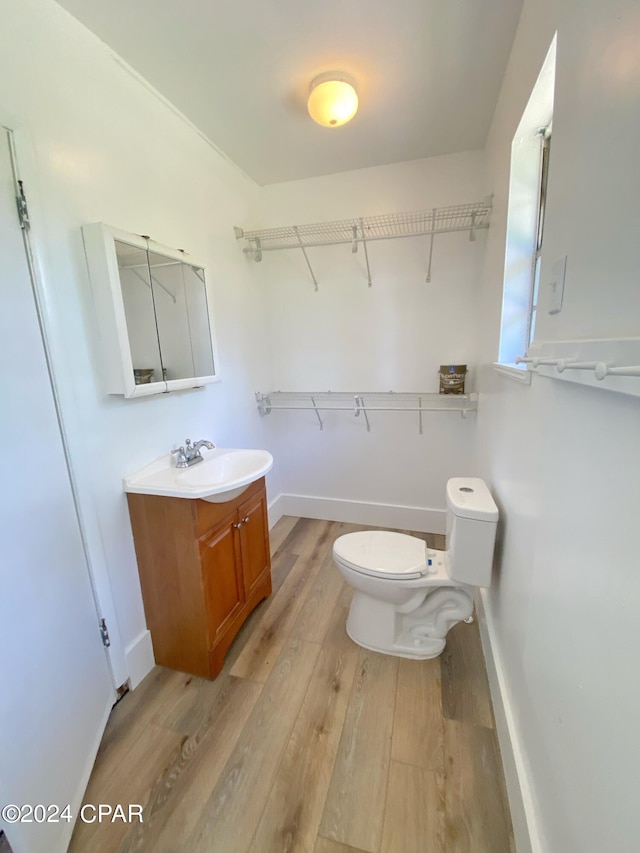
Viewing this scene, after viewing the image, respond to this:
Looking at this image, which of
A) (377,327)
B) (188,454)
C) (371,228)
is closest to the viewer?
(188,454)

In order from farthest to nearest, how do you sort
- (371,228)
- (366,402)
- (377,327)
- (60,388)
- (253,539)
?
(366,402)
(377,327)
(371,228)
(253,539)
(60,388)

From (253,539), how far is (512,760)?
1257 mm

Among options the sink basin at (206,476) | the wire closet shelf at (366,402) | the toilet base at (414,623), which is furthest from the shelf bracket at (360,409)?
the toilet base at (414,623)

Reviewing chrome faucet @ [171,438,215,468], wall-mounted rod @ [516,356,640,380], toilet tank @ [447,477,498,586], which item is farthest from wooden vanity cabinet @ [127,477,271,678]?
wall-mounted rod @ [516,356,640,380]

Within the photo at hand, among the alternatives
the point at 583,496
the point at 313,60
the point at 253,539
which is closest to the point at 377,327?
the point at 313,60

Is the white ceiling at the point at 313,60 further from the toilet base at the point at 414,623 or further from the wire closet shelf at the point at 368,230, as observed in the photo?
the toilet base at the point at 414,623

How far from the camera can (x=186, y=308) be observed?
1713 millimetres

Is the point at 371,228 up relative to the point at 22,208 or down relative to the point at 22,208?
up

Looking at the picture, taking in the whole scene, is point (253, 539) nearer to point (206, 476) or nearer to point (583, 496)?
point (206, 476)

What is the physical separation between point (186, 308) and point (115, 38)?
38.1 inches

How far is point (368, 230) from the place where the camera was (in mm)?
2246

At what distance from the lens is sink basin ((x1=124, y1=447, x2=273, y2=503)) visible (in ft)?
4.35

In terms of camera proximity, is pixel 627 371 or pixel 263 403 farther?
pixel 263 403

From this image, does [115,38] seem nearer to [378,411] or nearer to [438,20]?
[438,20]
